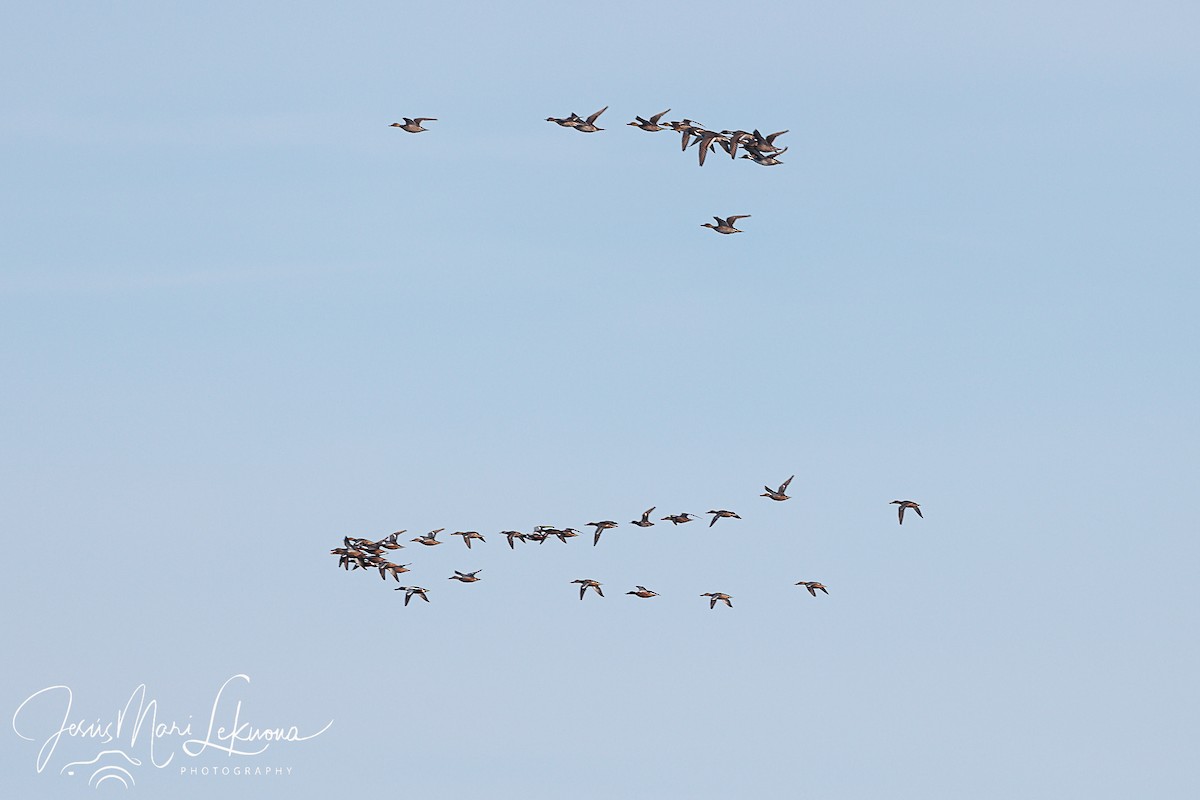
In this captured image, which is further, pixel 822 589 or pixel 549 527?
pixel 549 527

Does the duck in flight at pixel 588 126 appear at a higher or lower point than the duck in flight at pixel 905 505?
higher

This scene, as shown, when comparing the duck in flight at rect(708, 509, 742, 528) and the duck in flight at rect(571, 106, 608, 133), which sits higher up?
the duck in flight at rect(571, 106, 608, 133)

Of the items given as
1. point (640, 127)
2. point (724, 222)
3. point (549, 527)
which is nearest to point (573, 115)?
point (640, 127)

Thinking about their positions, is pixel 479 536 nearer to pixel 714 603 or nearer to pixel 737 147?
pixel 714 603

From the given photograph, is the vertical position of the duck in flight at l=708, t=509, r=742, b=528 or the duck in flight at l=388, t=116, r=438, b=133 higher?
the duck in flight at l=388, t=116, r=438, b=133

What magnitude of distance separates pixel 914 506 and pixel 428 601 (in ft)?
95.3

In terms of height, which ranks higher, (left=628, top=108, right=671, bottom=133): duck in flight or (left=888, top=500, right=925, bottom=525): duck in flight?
(left=628, top=108, right=671, bottom=133): duck in flight

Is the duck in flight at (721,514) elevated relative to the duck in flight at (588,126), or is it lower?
lower

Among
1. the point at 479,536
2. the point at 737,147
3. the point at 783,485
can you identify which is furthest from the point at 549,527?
the point at 737,147

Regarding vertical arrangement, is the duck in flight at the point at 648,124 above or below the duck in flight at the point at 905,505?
above

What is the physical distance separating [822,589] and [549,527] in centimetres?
1806

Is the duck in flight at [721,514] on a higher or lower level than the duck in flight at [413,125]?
lower

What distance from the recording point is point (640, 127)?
148125 millimetres

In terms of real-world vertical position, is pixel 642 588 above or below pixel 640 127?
below
